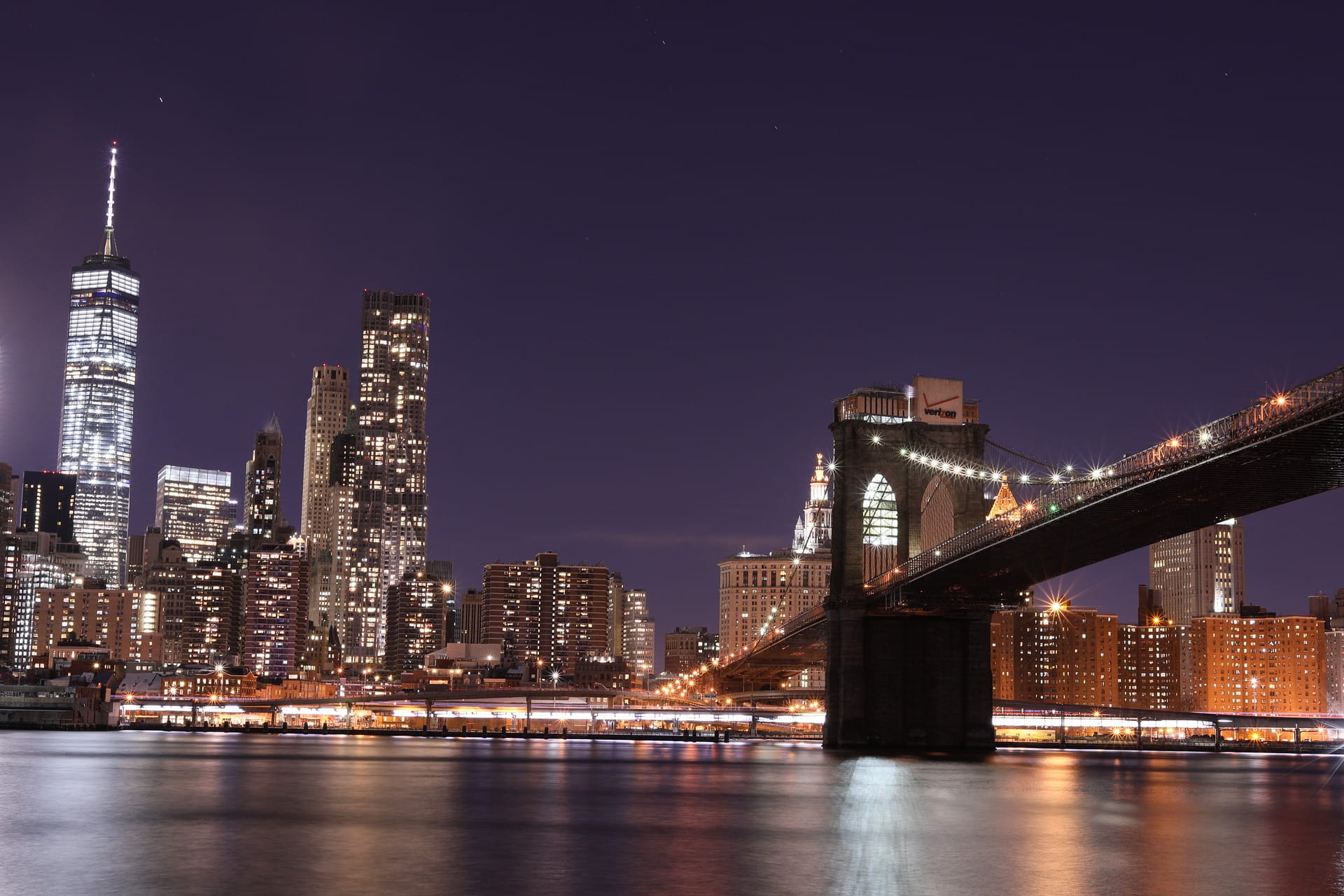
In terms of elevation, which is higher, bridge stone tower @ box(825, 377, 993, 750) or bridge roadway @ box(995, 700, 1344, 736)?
bridge stone tower @ box(825, 377, 993, 750)

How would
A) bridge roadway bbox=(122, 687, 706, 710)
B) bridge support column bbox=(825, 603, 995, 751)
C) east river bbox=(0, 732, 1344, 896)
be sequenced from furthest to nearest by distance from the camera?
bridge roadway bbox=(122, 687, 706, 710) → bridge support column bbox=(825, 603, 995, 751) → east river bbox=(0, 732, 1344, 896)

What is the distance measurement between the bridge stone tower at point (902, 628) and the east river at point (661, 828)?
406 cm

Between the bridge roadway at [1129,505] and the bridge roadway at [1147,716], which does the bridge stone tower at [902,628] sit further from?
Answer: the bridge roadway at [1147,716]

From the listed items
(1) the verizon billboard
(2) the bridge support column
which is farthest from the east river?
(1) the verizon billboard

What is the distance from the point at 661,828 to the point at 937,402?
146 feet

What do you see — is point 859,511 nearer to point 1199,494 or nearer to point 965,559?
point 965,559

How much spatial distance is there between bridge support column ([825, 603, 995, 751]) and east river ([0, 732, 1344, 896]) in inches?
129

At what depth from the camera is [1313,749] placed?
115938mm

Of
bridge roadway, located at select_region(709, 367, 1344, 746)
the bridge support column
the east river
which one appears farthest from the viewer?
the bridge support column

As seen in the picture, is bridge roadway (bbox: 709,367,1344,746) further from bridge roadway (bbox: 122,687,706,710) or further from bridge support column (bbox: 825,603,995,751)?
bridge roadway (bbox: 122,687,706,710)

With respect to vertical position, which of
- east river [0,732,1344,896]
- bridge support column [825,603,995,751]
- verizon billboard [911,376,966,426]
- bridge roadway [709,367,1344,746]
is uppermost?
verizon billboard [911,376,966,426]

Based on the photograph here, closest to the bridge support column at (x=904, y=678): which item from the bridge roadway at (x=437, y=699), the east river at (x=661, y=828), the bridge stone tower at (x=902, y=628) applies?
the bridge stone tower at (x=902, y=628)

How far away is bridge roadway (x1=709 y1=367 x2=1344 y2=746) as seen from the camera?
151ft

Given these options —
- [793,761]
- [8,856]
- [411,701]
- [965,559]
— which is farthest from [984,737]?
[411,701]
